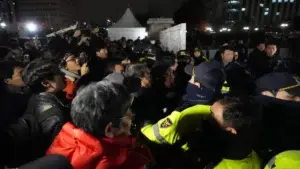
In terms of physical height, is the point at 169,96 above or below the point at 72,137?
below

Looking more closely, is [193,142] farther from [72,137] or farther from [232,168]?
[72,137]

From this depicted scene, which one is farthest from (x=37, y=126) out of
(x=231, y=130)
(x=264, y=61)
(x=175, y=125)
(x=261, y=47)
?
(x=261, y=47)

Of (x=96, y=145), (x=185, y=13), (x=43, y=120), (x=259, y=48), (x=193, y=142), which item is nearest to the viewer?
(x=96, y=145)

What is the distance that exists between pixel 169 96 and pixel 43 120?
245 cm

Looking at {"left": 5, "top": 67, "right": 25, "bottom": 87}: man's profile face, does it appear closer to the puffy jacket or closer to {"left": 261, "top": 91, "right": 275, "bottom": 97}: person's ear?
the puffy jacket

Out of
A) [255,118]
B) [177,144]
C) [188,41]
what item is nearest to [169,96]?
[177,144]

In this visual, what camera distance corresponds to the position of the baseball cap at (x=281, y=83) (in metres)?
2.61

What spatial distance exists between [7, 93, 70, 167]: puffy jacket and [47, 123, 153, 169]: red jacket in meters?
0.90

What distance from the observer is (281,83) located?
268 centimetres

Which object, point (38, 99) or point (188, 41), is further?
point (188, 41)

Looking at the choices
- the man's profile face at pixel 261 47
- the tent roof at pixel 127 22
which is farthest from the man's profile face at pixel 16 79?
the tent roof at pixel 127 22

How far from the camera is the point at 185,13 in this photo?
53625 mm

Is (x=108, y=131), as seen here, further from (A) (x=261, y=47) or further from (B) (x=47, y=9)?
(B) (x=47, y=9)

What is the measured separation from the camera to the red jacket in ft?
5.28
